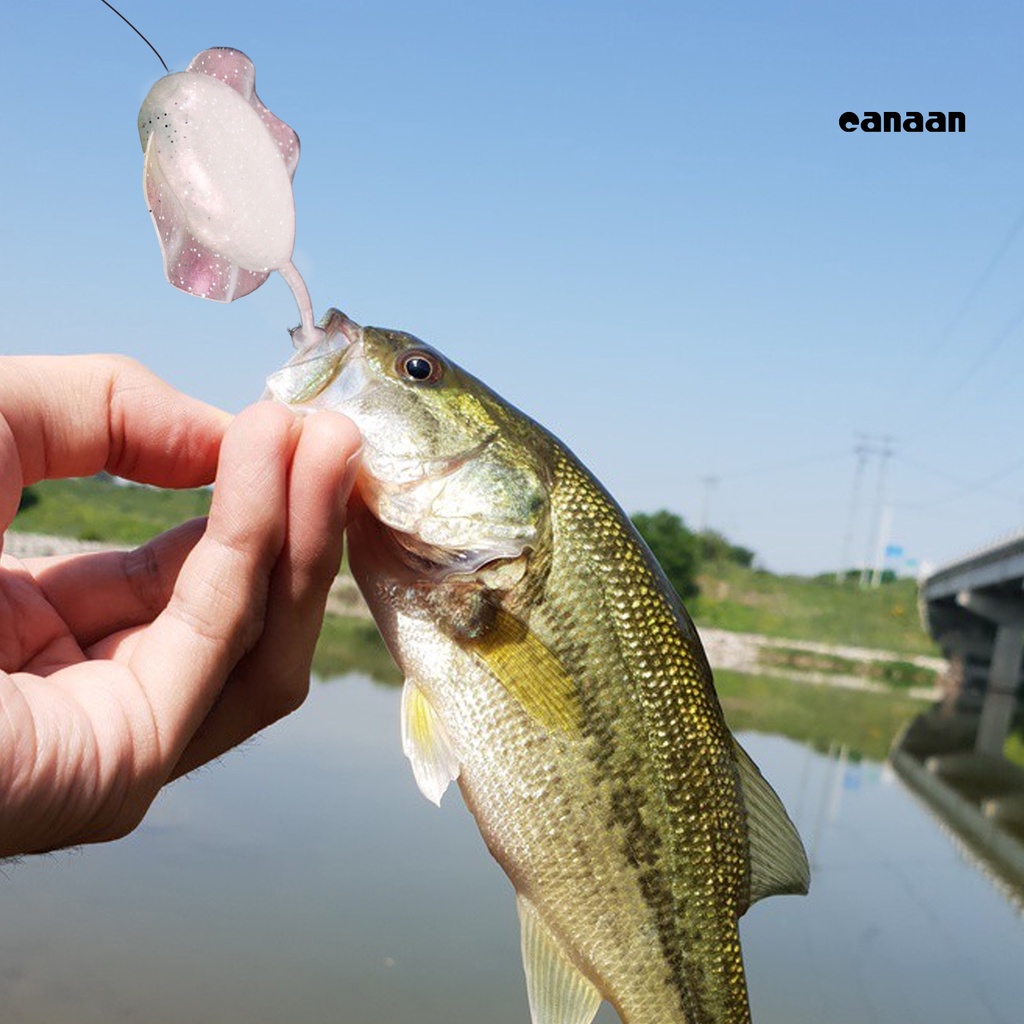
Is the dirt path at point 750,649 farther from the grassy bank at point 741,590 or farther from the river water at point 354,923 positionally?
the river water at point 354,923

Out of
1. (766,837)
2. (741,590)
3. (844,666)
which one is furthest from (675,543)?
(766,837)

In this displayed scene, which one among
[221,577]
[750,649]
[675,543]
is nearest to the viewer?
[221,577]

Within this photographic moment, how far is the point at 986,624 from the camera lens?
2427 inches

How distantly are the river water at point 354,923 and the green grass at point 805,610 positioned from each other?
39.2 meters

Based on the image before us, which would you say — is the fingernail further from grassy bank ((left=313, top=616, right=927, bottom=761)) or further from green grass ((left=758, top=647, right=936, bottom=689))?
green grass ((left=758, top=647, right=936, bottom=689))

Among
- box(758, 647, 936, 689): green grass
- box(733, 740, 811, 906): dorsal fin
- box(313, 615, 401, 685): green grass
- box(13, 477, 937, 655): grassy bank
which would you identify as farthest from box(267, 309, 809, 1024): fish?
box(758, 647, 936, 689): green grass

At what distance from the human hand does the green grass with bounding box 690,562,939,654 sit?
55036 mm

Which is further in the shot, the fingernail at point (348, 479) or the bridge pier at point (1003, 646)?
the bridge pier at point (1003, 646)

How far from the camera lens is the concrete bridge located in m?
41.6

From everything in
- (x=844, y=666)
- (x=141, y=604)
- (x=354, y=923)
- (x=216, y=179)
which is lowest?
(x=354, y=923)

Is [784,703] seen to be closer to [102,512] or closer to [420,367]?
[102,512]

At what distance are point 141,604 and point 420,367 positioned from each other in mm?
1018

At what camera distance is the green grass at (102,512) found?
147ft

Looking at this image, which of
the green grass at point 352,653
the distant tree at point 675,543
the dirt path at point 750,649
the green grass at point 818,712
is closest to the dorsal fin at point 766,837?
the green grass at point 352,653
